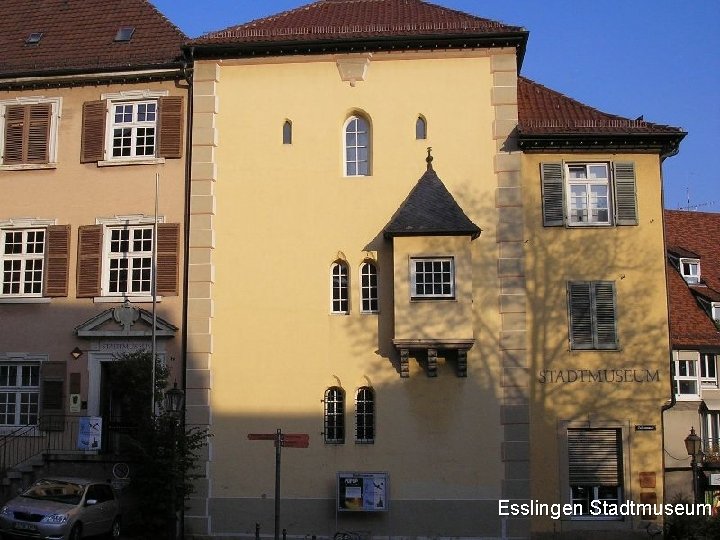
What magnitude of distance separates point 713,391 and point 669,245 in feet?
21.0

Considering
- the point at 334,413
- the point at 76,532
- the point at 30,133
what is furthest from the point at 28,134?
the point at 334,413

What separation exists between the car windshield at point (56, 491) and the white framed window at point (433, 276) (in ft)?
28.2

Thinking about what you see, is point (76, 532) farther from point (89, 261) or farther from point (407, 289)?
point (407, 289)

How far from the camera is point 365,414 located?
68.7 feet

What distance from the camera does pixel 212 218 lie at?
21.8 m

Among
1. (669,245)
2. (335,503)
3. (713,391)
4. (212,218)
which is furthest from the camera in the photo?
(669,245)

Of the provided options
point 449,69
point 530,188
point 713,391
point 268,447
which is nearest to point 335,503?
point 268,447

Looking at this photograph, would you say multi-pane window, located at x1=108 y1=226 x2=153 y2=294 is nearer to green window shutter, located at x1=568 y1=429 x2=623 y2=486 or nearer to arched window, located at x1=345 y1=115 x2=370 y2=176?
arched window, located at x1=345 y1=115 x2=370 y2=176

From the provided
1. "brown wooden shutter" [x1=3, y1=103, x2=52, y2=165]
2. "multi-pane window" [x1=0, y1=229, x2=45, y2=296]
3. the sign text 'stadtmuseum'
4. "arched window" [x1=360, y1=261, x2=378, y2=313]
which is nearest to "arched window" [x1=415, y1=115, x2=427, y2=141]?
"arched window" [x1=360, y1=261, x2=378, y2=313]

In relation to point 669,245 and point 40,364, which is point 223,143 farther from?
point 669,245

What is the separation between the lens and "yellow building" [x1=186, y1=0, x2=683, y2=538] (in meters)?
20.5

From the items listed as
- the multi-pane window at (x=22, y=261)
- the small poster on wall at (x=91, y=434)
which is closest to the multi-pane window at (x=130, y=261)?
the multi-pane window at (x=22, y=261)

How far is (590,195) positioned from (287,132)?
7.63 meters

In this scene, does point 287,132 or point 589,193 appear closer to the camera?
point 589,193
